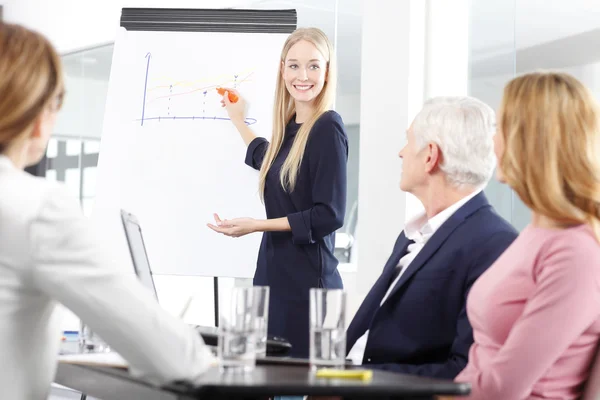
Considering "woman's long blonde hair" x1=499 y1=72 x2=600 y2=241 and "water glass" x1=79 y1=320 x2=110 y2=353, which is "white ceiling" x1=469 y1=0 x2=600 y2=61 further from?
"water glass" x1=79 y1=320 x2=110 y2=353

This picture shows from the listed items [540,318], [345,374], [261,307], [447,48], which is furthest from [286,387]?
[447,48]

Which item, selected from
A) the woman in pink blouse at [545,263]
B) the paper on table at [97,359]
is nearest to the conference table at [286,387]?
the paper on table at [97,359]

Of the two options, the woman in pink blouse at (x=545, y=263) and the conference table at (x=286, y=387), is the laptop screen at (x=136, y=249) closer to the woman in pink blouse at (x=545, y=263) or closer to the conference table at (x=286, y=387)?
the conference table at (x=286, y=387)

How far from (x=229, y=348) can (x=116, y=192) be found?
82.4 inches

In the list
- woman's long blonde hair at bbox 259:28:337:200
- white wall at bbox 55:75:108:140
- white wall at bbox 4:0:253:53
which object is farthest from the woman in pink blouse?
white wall at bbox 55:75:108:140

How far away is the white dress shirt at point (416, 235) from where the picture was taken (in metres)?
1.95

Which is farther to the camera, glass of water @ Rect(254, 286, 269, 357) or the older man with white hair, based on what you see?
the older man with white hair

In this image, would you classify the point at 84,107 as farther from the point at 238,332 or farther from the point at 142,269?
the point at 238,332

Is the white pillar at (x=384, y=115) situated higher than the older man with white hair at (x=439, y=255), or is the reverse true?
the white pillar at (x=384, y=115)

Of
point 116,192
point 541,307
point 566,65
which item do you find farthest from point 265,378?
point 566,65

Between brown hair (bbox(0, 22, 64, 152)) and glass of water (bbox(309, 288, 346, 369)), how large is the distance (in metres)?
0.56

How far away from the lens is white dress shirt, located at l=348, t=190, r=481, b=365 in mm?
1954

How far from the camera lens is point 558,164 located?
5.04 ft

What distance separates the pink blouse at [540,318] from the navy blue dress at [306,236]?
1.12 metres
